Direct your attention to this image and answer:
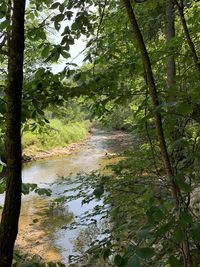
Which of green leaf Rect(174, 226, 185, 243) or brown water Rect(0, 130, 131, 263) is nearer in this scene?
green leaf Rect(174, 226, 185, 243)

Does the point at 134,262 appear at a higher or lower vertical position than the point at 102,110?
lower

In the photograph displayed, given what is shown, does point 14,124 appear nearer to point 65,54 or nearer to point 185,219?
point 65,54

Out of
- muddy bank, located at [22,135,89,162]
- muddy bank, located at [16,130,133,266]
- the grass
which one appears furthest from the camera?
the grass

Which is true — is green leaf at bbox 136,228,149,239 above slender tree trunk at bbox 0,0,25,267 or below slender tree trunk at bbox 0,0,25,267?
below

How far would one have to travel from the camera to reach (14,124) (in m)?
1.26

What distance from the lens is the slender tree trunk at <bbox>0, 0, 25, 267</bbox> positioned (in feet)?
4.05

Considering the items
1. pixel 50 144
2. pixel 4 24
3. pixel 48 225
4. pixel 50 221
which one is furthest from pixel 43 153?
pixel 4 24

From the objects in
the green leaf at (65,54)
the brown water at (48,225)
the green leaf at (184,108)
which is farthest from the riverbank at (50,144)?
the green leaf at (184,108)

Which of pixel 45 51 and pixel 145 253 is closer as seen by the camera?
pixel 145 253

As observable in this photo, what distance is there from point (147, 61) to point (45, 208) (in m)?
8.17

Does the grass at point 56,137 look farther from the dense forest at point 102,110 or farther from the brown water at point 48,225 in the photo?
the dense forest at point 102,110

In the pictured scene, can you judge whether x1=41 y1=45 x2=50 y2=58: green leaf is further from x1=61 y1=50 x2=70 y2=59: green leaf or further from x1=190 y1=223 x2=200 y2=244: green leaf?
x1=190 y1=223 x2=200 y2=244: green leaf

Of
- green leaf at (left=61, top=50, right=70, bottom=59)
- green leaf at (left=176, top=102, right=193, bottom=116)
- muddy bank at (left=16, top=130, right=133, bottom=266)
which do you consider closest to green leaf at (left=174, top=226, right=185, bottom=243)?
green leaf at (left=176, top=102, right=193, bottom=116)

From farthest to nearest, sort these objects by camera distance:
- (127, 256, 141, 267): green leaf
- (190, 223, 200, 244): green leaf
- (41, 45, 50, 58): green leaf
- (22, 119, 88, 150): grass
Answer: (22, 119, 88, 150): grass → (41, 45, 50, 58): green leaf → (190, 223, 200, 244): green leaf → (127, 256, 141, 267): green leaf
